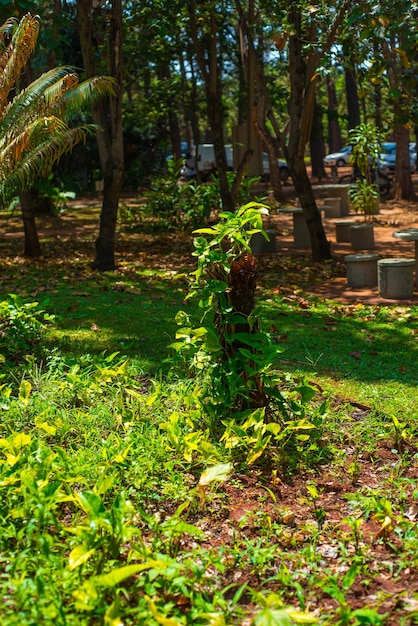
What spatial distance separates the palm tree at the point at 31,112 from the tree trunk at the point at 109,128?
2835mm

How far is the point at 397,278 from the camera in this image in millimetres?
10891

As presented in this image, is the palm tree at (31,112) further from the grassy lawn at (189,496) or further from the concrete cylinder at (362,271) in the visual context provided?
the concrete cylinder at (362,271)

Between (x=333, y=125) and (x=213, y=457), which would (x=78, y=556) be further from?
(x=333, y=125)

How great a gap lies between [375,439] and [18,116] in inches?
233

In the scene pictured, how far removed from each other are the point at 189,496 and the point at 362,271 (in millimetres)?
8115

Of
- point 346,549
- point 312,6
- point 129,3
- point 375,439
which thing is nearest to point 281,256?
point 312,6

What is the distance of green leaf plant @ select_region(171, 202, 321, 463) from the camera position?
4.98 meters

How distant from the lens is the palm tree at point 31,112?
8727mm

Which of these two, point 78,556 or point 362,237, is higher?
point 362,237

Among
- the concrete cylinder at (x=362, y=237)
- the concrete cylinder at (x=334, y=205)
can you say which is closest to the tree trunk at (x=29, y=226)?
the concrete cylinder at (x=362, y=237)

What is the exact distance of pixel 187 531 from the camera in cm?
382

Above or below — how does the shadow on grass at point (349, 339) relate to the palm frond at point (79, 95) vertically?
below

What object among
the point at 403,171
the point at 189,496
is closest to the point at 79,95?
the point at 189,496

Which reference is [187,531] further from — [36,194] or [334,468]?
[36,194]
